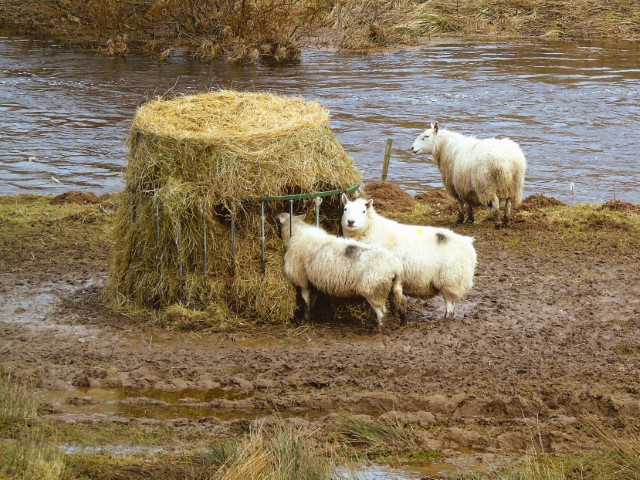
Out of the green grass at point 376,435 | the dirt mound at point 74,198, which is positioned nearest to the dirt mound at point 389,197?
the dirt mound at point 74,198

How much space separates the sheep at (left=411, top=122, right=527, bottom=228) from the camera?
1425 cm

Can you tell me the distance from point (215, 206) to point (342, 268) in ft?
5.44

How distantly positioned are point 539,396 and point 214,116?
17.5 feet

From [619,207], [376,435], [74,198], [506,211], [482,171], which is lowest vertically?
[74,198]

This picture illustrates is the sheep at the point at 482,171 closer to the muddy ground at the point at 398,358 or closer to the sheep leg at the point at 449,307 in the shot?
the muddy ground at the point at 398,358

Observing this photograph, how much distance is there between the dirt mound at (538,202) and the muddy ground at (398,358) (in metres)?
2.71

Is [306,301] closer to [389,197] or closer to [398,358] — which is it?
[398,358]

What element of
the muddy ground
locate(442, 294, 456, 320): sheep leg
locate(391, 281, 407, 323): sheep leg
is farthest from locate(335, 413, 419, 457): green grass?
locate(442, 294, 456, 320): sheep leg

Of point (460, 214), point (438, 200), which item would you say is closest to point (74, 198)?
point (438, 200)

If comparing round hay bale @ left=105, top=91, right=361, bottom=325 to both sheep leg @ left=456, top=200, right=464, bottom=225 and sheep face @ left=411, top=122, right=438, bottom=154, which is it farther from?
sheep face @ left=411, top=122, right=438, bottom=154

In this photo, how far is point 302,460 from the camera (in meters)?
6.73

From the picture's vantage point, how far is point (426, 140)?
51.9ft

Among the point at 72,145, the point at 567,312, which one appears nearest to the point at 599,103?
the point at 72,145

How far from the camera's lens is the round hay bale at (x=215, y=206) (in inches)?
419
